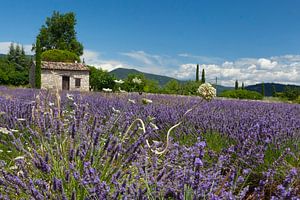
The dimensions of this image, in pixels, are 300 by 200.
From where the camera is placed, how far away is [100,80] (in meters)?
28.3

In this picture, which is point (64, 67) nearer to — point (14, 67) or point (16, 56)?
point (14, 67)

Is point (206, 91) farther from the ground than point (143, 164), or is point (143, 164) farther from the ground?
point (206, 91)

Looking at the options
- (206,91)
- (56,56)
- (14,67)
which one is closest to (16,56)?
(14,67)

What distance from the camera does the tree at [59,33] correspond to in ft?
137

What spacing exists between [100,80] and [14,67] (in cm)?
2152

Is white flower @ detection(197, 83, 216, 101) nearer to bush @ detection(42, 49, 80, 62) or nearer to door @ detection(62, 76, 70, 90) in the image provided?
door @ detection(62, 76, 70, 90)

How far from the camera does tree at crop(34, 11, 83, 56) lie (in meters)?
41.7

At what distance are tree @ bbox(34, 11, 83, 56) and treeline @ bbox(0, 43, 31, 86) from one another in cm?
350

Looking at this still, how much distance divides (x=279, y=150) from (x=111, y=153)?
1284 mm

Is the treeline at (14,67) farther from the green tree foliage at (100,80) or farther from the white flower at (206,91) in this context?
the white flower at (206,91)

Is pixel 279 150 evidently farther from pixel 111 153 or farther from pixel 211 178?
pixel 111 153

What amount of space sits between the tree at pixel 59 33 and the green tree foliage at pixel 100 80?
1117 centimetres

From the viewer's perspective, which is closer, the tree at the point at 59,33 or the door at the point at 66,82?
the door at the point at 66,82

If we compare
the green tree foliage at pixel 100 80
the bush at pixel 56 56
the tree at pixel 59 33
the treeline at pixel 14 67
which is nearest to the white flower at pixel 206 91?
the green tree foliage at pixel 100 80
